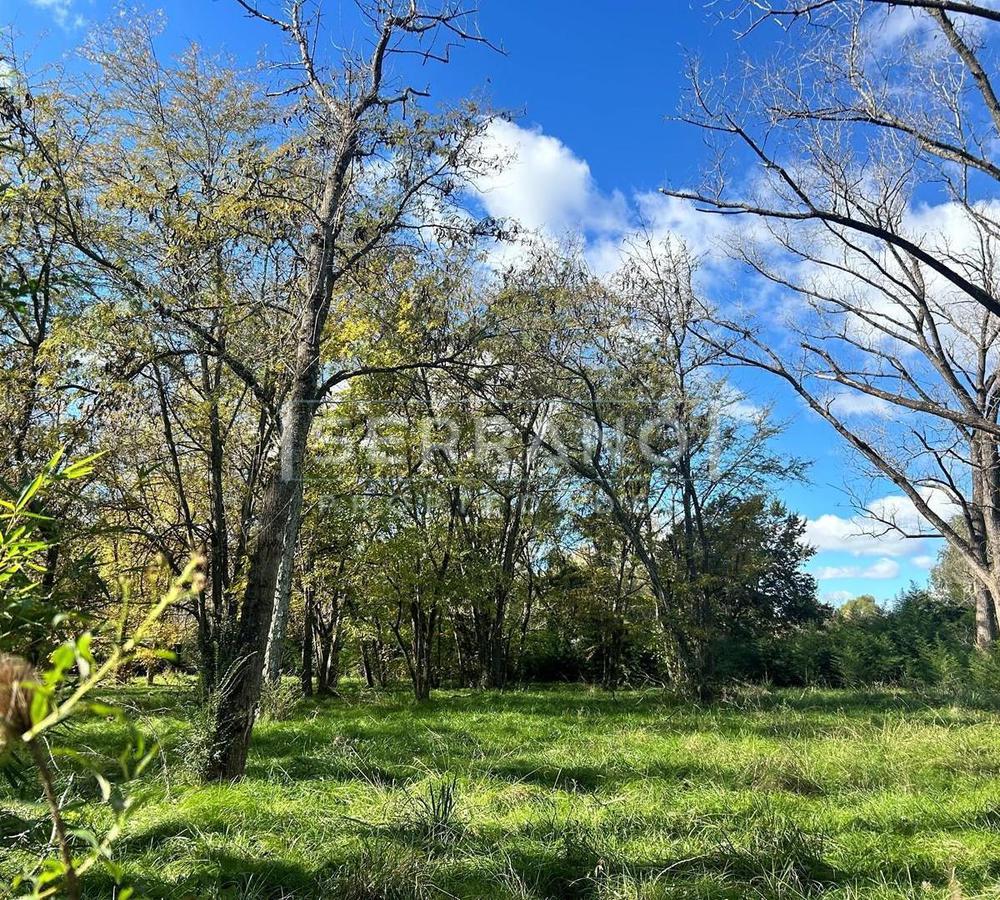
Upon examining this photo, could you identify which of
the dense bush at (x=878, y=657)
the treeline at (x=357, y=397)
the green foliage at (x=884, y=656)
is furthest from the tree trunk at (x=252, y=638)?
the dense bush at (x=878, y=657)

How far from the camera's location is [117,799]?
64cm

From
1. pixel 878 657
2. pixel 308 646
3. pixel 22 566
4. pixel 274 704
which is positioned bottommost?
pixel 878 657

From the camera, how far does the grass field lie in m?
3.43

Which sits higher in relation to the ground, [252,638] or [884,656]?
[252,638]

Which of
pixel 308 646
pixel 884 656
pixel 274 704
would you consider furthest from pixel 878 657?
pixel 274 704

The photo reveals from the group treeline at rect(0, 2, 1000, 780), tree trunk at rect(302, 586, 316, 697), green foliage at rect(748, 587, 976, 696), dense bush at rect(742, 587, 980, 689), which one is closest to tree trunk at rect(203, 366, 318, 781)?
treeline at rect(0, 2, 1000, 780)

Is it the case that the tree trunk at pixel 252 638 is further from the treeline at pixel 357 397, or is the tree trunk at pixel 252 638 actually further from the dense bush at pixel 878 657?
the dense bush at pixel 878 657

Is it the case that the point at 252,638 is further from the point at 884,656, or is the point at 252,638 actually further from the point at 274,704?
the point at 884,656

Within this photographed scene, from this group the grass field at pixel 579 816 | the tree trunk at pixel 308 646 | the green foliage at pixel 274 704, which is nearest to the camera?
the grass field at pixel 579 816

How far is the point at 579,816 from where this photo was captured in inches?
177

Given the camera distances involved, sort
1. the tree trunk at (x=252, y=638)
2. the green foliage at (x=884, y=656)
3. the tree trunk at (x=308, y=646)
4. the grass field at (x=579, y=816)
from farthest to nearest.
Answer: the green foliage at (x=884, y=656) → the tree trunk at (x=308, y=646) → the tree trunk at (x=252, y=638) → the grass field at (x=579, y=816)

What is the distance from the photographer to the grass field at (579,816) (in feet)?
11.2

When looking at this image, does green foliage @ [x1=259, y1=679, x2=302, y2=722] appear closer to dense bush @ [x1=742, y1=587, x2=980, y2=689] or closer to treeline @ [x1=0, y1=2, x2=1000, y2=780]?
treeline @ [x1=0, y1=2, x2=1000, y2=780]

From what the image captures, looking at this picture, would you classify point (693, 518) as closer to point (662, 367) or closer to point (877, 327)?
point (662, 367)
